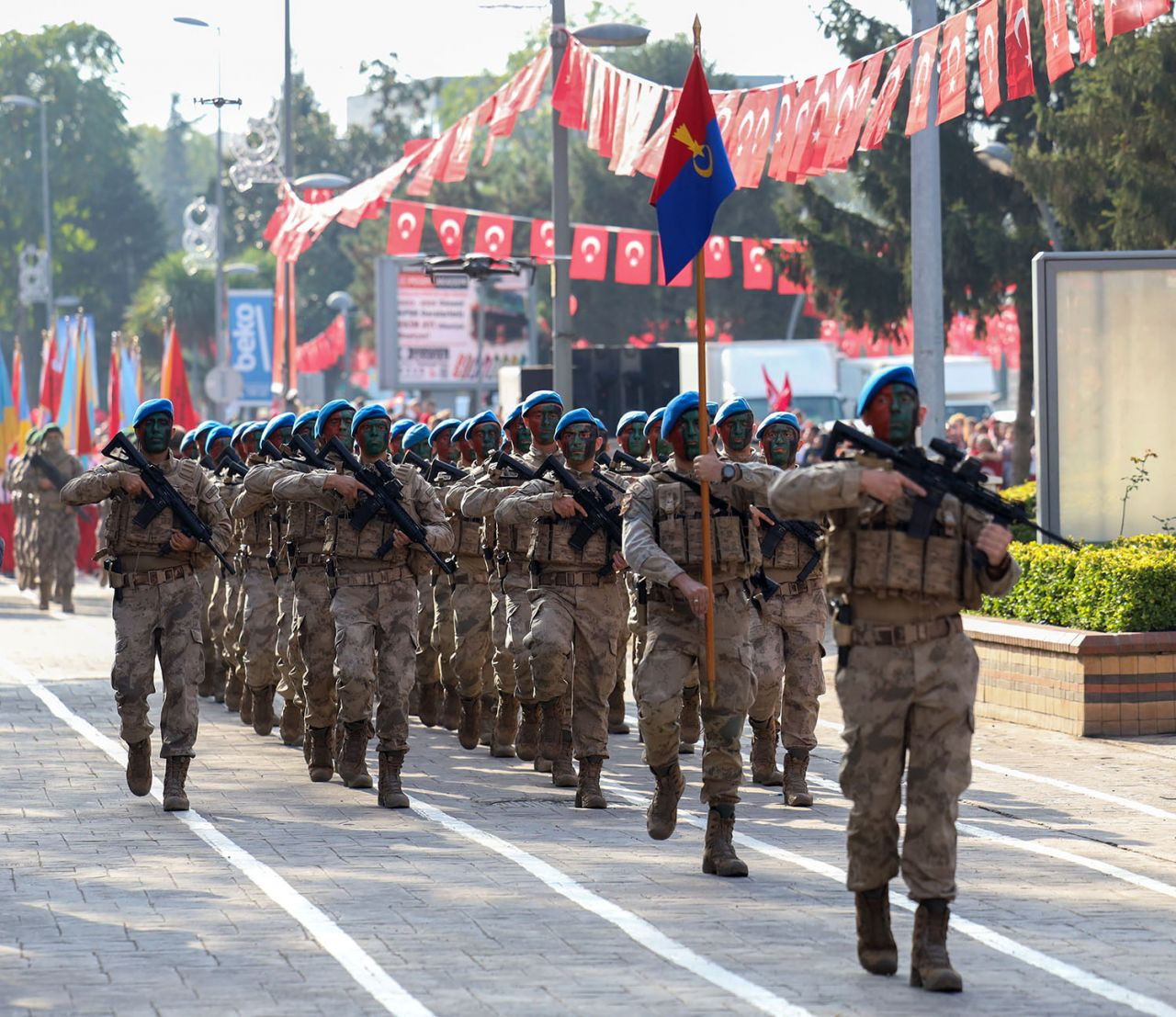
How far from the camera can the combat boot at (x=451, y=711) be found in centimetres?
1547

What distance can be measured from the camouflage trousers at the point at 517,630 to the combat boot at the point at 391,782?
101 centimetres

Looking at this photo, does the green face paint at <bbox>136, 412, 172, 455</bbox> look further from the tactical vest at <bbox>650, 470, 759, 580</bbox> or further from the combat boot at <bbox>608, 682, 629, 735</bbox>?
the combat boot at <bbox>608, 682, 629, 735</bbox>

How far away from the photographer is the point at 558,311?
2145 cm

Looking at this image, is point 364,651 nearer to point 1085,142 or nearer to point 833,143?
point 833,143

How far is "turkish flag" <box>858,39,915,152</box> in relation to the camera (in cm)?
1559

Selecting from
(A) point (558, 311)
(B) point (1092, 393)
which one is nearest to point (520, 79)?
(A) point (558, 311)

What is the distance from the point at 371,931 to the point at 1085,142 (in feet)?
55.9

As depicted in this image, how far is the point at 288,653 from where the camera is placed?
46.0 ft

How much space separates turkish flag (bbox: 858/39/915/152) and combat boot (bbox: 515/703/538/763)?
459 centimetres

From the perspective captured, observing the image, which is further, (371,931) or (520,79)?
(520,79)

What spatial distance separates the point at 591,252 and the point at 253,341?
16.3 m

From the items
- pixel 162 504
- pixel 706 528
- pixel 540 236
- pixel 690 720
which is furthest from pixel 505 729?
pixel 540 236

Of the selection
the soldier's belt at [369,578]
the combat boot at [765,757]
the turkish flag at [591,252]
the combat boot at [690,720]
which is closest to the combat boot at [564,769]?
the combat boot at [765,757]

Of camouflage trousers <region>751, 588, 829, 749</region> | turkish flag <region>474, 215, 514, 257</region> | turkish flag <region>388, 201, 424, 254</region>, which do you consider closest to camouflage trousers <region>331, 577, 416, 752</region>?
camouflage trousers <region>751, 588, 829, 749</region>
